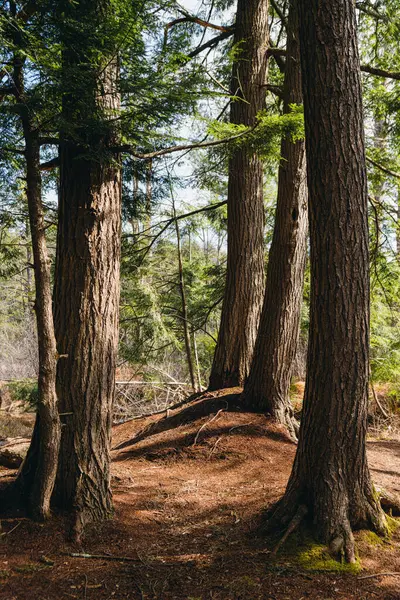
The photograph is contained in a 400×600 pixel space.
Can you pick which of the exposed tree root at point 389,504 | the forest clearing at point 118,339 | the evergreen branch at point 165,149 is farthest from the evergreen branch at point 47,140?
the exposed tree root at point 389,504

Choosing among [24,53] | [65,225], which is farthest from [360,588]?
[24,53]

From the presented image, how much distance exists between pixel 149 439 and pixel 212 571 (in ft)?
11.2

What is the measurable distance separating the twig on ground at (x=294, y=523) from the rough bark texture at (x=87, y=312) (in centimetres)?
154

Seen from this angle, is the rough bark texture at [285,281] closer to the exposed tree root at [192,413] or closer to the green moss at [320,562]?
the exposed tree root at [192,413]

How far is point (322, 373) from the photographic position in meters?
3.59

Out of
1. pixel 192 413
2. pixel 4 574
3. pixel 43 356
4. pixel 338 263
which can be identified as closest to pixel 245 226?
pixel 192 413

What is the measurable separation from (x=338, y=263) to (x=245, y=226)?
403cm

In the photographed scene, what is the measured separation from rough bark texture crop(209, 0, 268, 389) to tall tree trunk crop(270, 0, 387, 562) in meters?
3.77

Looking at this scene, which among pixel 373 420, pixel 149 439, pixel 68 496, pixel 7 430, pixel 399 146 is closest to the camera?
pixel 68 496

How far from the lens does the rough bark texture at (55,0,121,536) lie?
3947 mm

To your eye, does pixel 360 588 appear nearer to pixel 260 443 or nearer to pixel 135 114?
pixel 260 443

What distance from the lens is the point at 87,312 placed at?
158 inches

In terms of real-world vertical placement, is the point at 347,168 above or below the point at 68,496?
above

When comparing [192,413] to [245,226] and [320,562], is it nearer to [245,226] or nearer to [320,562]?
[245,226]
